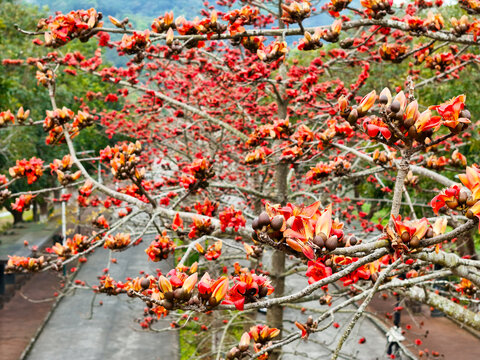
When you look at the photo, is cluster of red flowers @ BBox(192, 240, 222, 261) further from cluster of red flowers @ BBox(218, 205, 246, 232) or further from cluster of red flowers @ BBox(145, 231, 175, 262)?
cluster of red flowers @ BBox(145, 231, 175, 262)

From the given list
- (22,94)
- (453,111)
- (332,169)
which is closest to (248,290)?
(453,111)

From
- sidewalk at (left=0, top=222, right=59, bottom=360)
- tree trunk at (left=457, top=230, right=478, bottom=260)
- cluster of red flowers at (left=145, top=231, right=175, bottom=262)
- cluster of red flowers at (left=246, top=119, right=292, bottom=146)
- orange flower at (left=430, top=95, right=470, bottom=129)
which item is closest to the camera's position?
orange flower at (left=430, top=95, right=470, bottom=129)

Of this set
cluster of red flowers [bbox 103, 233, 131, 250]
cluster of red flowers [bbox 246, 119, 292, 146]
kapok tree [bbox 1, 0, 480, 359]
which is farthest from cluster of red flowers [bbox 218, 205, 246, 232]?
cluster of red flowers [bbox 246, 119, 292, 146]

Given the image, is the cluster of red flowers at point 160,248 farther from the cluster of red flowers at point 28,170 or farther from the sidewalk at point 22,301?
the sidewalk at point 22,301

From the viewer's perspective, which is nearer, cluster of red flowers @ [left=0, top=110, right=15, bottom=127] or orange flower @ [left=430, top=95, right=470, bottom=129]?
orange flower @ [left=430, top=95, right=470, bottom=129]

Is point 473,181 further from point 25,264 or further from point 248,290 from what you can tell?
point 25,264

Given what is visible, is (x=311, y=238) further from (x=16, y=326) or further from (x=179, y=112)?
(x=16, y=326)

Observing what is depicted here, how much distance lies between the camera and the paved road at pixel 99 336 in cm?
1004

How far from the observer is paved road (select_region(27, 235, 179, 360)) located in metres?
10.0

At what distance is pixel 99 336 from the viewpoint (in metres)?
11.1

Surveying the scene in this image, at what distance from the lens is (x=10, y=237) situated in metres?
17.6

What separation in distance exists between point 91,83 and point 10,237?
1225 centimetres

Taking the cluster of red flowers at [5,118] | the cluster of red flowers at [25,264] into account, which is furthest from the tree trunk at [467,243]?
the cluster of red flowers at [5,118]

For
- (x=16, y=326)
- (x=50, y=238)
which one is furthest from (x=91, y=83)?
(x=16, y=326)
